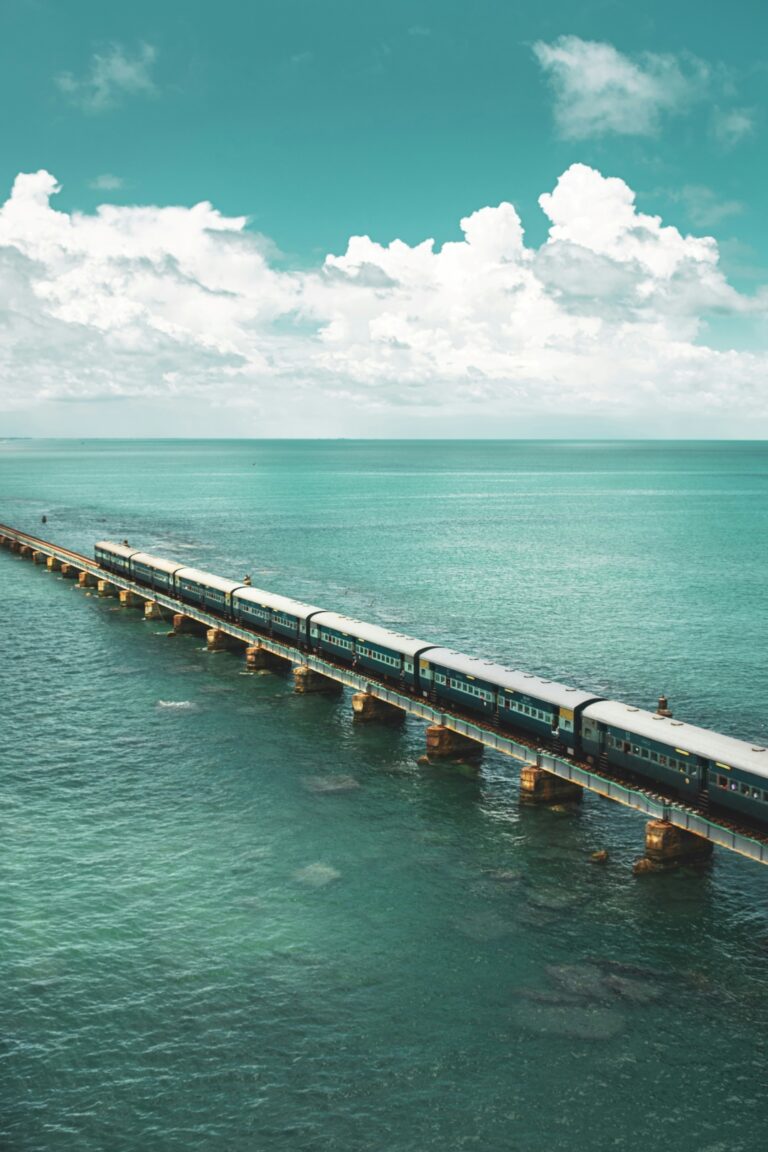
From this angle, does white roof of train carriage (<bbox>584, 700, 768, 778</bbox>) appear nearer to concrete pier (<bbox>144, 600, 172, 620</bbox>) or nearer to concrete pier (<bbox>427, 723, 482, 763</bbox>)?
concrete pier (<bbox>427, 723, 482, 763</bbox>)

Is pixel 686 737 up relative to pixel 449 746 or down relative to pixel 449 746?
up

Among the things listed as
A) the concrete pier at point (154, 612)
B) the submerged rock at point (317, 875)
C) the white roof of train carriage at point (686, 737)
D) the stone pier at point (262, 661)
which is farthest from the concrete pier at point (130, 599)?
the white roof of train carriage at point (686, 737)

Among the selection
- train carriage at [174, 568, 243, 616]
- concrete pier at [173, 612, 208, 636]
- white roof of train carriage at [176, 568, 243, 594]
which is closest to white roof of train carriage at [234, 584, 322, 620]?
white roof of train carriage at [176, 568, 243, 594]

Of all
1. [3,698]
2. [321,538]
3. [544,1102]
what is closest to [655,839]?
[544,1102]

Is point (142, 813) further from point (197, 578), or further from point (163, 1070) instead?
point (197, 578)

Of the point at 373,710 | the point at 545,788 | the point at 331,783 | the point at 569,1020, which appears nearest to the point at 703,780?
→ the point at 545,788

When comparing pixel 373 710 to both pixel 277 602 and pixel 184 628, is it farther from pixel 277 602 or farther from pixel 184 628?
pixel 184 628

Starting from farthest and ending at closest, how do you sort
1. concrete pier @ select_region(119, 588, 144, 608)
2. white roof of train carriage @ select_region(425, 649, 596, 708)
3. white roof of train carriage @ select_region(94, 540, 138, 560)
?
white roof of train carriage @ select_region(94, 540, 138, 560) < concrete pier @ select_region(119, 588, 144, 608) < white roof of train carriage @ select_region(425, 649, 596, 708)
